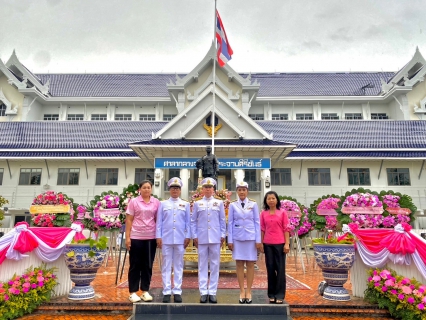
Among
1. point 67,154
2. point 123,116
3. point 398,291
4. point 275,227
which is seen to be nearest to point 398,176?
point 398,291

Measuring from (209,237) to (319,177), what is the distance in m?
14.7

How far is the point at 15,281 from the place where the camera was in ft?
16.9

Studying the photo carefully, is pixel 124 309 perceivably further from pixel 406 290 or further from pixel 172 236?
pixel 406 290

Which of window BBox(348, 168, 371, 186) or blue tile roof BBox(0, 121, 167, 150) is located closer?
window BBox(348, 168, 371, 186)

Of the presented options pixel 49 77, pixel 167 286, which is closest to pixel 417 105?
pixel 167 286

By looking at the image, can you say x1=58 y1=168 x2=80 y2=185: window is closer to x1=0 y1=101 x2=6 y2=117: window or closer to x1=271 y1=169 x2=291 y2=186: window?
x1=0 y1=101 x2=6 y2=117: window

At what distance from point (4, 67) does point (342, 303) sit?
89.9 feet

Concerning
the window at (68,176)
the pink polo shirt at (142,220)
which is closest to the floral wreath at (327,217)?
the pink polo shirt at (142,220)

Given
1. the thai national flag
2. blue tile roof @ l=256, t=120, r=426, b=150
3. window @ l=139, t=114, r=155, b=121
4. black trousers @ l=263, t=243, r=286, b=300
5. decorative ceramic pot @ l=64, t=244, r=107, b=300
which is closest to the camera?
black trousers @ l=263, t=243, r=286, b=300

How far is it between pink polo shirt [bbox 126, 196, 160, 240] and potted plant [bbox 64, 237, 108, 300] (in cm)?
85

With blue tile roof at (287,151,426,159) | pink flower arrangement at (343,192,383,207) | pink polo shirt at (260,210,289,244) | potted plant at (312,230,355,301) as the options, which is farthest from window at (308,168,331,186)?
pink polo shirt at (260,210,289,244)

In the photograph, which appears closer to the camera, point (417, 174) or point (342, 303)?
point (342, 303)

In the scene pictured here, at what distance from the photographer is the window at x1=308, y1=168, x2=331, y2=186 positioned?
60.6 feet

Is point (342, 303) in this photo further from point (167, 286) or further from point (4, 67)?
point (4, 67)
